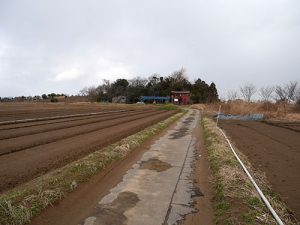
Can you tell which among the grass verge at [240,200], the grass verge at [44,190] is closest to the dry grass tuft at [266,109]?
the grass verge at [240,200]

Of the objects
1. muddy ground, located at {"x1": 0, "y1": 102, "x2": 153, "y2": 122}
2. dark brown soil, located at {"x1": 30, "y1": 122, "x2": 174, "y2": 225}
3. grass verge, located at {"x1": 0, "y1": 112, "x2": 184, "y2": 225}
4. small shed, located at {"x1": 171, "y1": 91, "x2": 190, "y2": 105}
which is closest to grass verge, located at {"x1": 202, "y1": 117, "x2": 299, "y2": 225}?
dark brown soil, located at {"x1": 30, "y1": 122, "x2": 174, "y2": 225}

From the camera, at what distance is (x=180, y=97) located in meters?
92.7

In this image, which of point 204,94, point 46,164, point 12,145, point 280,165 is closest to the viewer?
point 46,164

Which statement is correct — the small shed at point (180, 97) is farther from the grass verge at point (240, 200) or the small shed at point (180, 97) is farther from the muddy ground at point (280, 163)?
the grass verge at point (240, 200)

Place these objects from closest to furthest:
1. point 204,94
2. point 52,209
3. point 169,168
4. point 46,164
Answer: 1. point 52,209
2. point 46,164
3. point 169,168
4. point 204,94

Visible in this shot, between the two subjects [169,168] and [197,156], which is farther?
[197,156]

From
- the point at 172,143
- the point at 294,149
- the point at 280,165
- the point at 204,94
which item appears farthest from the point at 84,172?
the point at 204,94

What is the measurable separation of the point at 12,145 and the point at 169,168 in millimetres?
6239

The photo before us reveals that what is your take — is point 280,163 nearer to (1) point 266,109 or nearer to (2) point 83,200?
(2) point 83,200

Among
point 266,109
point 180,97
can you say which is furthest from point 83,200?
point 180,97

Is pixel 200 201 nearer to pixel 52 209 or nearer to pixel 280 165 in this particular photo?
pixel 52 209

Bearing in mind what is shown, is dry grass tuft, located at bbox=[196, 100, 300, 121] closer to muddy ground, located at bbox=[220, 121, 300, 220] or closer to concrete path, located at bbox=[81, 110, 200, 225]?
muddy ground, located at bbox=[220, 121, 300, 220]

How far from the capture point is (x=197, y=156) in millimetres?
11938

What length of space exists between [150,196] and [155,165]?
10.4ft
